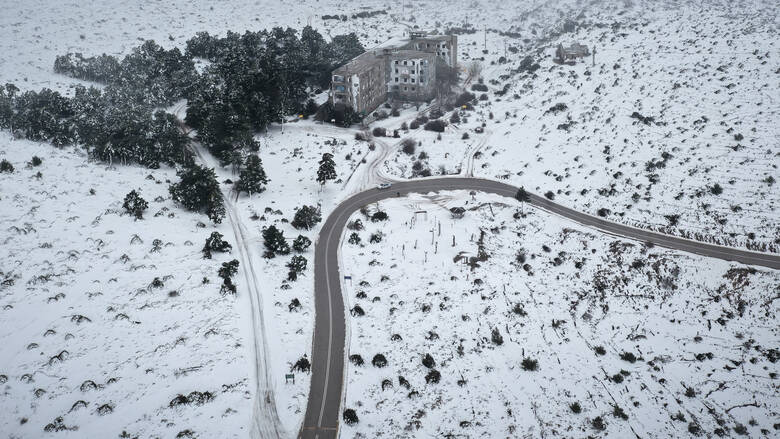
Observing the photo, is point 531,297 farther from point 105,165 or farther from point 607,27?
point 607,27

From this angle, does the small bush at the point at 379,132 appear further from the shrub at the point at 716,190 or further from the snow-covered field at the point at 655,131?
the shrub at the point at 716,190

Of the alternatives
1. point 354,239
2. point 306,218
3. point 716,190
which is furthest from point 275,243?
point 716,190

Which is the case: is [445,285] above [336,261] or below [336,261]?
below

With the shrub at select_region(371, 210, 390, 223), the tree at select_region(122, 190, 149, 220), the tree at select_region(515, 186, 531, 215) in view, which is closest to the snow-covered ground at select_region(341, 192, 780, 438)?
the shrub at select_region(371, 210, 390, 223)

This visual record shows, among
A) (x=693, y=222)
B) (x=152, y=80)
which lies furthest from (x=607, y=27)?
(x=152, y=80)

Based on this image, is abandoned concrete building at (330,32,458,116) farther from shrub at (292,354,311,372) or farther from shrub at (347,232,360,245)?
shrub at (292,354,311,372)

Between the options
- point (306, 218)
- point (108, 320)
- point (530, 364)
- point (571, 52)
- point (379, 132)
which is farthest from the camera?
point (571, 52)

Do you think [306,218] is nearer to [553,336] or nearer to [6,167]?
[553,336]
